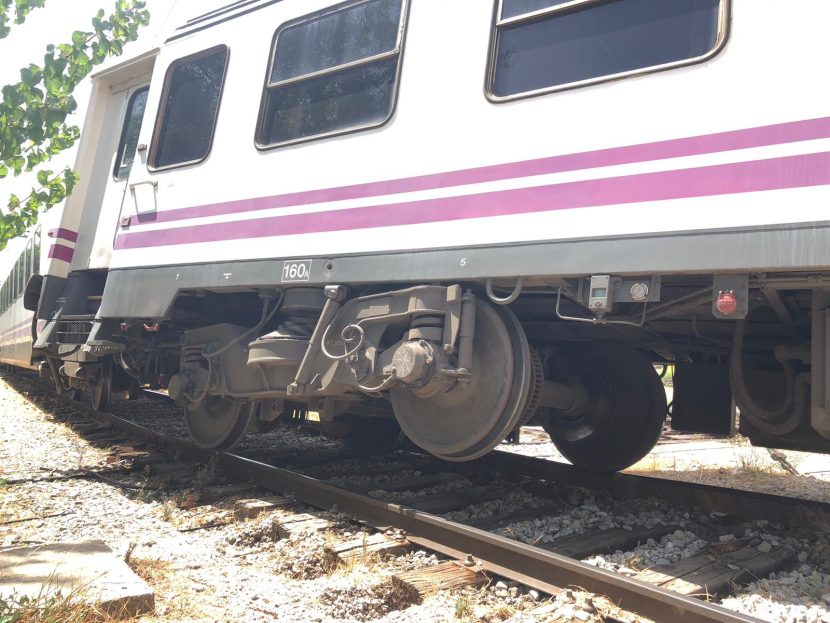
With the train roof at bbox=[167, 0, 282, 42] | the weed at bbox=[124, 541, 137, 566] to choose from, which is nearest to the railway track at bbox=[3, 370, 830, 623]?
the weed at bbox=[124, 541, 137, 566]

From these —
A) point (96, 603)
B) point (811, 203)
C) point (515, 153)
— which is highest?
point (515, 153)

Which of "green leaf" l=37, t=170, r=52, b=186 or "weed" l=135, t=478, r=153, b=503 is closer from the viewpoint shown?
"green leaf" l=37, t=170, r=52, b=186

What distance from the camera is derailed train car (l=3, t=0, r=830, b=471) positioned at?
3.15m

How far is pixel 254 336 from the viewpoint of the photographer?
546 cm

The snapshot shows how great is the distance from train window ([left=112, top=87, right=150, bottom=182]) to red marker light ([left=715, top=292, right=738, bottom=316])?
6.21 meters

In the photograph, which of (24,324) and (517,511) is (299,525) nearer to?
(517,511)

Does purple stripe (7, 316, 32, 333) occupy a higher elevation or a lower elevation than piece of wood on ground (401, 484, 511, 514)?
higher

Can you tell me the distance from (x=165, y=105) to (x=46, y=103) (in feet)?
6.65

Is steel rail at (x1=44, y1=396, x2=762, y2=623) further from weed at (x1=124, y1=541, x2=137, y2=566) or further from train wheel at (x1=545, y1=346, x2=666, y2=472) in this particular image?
train wheel at (x1=545, y1=346, x2=666, y2=472)

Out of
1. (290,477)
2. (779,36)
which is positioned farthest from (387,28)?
(290,477)

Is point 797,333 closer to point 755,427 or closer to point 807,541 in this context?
point 755,427

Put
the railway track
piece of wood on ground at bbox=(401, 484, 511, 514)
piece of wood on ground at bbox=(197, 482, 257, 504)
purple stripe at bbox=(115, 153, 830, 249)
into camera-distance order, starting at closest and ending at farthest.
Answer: purple stripe at bbox=(115, 153, 830, 249), the railway track, piece of wood on ground at bbox=(401, 484, 511, 514), piece of wood on ground at bbox=(197, 482, 257, 504)

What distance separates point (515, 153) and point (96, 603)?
2868 millimetres

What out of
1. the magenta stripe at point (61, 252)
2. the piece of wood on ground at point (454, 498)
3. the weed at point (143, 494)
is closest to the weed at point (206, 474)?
the weed at point (143, 494)
